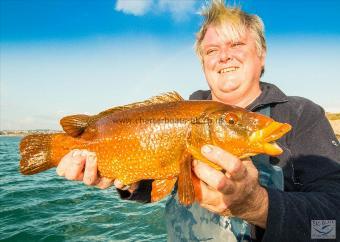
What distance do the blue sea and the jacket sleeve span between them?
4526mm

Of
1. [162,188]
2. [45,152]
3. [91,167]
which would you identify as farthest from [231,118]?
[45,152]

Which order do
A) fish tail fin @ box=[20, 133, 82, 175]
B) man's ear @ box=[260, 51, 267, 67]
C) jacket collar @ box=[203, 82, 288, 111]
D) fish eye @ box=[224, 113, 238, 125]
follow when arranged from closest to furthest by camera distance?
fish eye @ box=[224, 113, 238, 125], fish tail fin @ box=[20, 133, 82, 175], jacket collar @ box=[203, 82, 288, 111], man's ear @ box=[260, 51, 267, 67]

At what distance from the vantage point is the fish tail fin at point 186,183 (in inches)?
120

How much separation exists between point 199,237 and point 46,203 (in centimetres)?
734

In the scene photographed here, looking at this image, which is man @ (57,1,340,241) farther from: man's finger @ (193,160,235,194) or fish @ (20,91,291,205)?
fish @ (20,91,291,205)

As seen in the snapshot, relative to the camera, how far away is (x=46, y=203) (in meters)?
10.3

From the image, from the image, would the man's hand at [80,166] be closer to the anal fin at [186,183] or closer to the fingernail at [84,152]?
the fingernail at [84,152]

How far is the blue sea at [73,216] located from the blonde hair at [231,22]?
463 cm

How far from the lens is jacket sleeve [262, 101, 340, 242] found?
10.5ft

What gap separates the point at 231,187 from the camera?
2.85 meters

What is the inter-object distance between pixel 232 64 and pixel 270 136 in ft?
7.82

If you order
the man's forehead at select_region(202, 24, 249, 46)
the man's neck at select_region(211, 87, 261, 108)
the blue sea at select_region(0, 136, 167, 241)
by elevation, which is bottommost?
the blue sea at select_region(0, 136, 167, 241)

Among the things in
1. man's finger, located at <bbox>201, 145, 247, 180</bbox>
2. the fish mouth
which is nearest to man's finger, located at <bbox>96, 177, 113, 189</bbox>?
man's finger, located at <bbox>201, 145, 247, 180</bbox>

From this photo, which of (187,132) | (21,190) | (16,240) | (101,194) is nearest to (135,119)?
(187,132)
